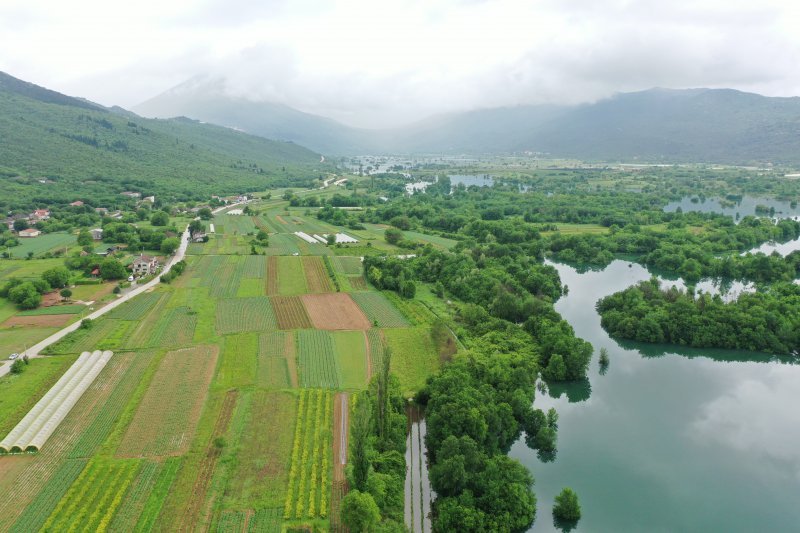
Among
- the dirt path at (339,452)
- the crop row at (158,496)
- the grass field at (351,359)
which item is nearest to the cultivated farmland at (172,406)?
the crop row at (158,496)

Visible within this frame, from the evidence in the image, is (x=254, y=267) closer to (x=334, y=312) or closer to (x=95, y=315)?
(x=334, y=312)

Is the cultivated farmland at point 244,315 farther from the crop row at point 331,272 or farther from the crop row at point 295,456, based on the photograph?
the crop row at point 295,456

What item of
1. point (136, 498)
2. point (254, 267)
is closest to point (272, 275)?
point (254, 267)

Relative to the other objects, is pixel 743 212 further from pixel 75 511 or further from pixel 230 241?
pixel 75 511

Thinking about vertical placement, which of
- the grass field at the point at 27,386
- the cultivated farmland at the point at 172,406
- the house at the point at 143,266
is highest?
the house at the point at 143,266

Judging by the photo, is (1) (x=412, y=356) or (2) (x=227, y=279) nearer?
(1) (x=412, y=356)
